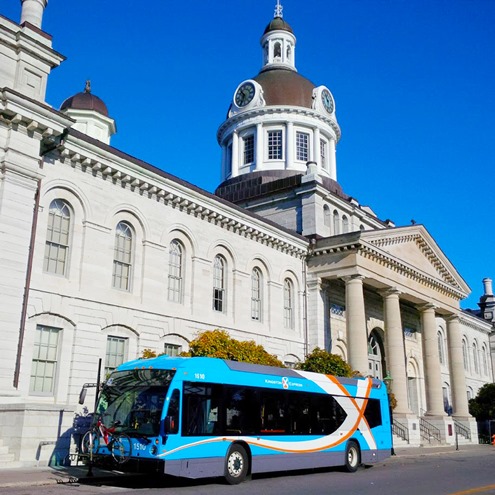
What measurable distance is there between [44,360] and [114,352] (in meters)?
3.00

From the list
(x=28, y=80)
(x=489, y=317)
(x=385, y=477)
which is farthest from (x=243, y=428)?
(x=489, y=317)

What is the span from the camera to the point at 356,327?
3044 cm

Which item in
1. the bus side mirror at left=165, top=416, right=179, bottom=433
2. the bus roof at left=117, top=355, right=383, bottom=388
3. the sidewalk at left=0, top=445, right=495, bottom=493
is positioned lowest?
the sidewalk at left=0, top=445, right=495, bottom=493

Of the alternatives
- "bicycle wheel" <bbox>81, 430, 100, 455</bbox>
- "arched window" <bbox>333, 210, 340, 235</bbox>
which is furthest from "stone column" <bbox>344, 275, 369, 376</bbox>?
"bicycle wheel" <bbox>81, 430, 100, 455</bbox>

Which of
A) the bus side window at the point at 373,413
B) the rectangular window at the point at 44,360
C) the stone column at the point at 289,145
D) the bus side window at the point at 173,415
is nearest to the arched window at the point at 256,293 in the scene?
the bus side window at the point at 373,413

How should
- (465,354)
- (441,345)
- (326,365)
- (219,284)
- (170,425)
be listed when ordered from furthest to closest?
(465,354) < (441,345) < (219,284) < (326,365) < (170,425)

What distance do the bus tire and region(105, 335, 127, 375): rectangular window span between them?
27.6ft

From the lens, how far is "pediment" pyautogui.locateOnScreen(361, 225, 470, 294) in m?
33.4

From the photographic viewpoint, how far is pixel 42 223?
1961 centimetres

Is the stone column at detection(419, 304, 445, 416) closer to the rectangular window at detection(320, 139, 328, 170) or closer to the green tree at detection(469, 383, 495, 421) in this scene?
the green tree at detection(469, 383, 495, 421)

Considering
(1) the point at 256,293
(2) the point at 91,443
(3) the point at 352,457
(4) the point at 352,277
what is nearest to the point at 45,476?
(2) the point at 91,443

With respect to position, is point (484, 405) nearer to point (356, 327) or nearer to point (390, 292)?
point (390, 292)

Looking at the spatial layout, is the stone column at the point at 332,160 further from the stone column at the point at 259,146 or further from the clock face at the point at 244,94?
the clock face at the point at 244,94

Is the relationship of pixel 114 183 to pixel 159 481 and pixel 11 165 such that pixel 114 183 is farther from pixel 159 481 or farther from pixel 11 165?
pixel 159 481
